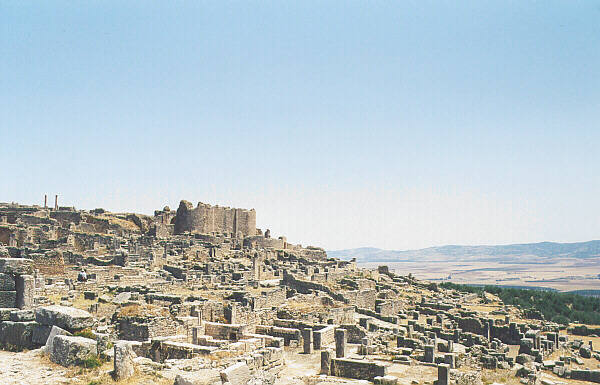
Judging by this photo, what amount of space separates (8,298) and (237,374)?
662 centimetres

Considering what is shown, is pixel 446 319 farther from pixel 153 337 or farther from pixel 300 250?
pixel 300 250

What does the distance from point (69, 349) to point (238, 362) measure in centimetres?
434

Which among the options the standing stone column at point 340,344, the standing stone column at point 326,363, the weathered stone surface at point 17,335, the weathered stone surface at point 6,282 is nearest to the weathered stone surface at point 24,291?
the weathered stone surface at point 6,282

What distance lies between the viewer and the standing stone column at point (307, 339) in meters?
20.2

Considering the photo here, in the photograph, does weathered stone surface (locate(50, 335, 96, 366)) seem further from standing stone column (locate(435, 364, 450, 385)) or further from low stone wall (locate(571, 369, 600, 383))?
low stone wall (locate(571, 369, 600, 383))

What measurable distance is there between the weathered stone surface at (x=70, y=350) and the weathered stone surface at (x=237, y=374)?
2.96 meters

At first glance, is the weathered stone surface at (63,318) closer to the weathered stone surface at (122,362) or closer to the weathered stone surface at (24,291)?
the weathered stone surface at (24,291)

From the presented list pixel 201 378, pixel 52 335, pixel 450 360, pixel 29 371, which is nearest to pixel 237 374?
pixel 201 378

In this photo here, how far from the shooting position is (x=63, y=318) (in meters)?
12.8

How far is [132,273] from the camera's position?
91.1ft

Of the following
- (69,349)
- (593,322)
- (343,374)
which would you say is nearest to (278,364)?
(343,374)

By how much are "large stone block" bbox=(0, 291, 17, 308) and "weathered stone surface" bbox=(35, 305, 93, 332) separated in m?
1.73

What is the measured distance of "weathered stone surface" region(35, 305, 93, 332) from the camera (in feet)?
41.9

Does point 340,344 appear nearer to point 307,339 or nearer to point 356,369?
point 307,339
